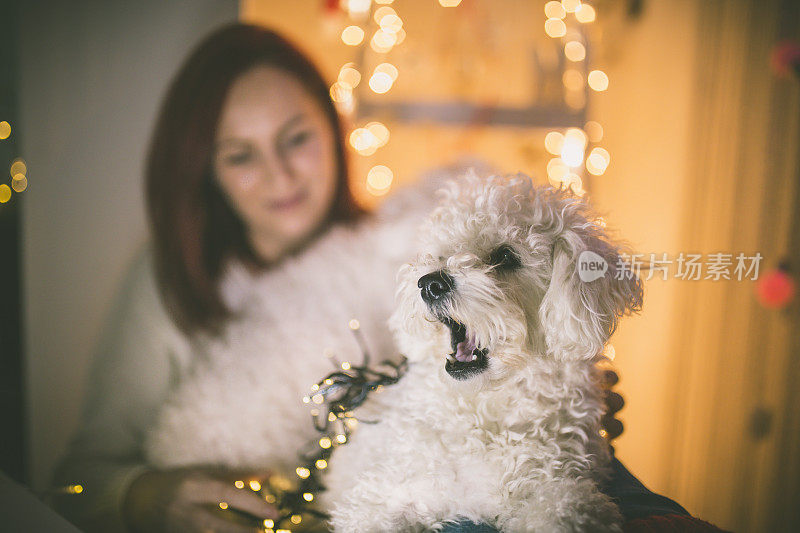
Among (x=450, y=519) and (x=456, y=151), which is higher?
(x=456, y=151)

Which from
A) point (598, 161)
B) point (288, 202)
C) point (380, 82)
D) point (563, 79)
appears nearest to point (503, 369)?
point (288, 202)

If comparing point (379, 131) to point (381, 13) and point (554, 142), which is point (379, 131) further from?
point (554, 142)

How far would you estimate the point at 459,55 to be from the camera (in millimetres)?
2004

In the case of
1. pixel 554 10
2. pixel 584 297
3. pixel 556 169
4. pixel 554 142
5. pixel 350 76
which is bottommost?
pixel 584 297

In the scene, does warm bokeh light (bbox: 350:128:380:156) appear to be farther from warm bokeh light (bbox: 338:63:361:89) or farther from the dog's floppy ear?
the dog's floppy ear

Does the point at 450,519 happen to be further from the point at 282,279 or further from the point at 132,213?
the point at 132,213

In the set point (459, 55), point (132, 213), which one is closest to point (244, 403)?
point (132, 213)

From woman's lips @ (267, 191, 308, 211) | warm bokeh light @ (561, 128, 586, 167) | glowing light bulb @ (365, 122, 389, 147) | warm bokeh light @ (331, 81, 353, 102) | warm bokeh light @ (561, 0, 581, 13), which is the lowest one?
woman's lips @ (267, 191, 308, 211)

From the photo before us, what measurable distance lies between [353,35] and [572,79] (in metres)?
1.01

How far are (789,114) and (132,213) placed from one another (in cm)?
180

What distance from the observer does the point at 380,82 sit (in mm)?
1947

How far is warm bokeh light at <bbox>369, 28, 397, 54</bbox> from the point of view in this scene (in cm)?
193

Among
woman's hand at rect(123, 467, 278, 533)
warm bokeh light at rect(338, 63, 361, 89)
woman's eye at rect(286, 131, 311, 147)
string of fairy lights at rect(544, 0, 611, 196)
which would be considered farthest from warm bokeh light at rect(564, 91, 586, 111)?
woman's hand at rect(123, 467, 278, 533)

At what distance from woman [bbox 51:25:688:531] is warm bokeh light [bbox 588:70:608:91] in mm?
1129
